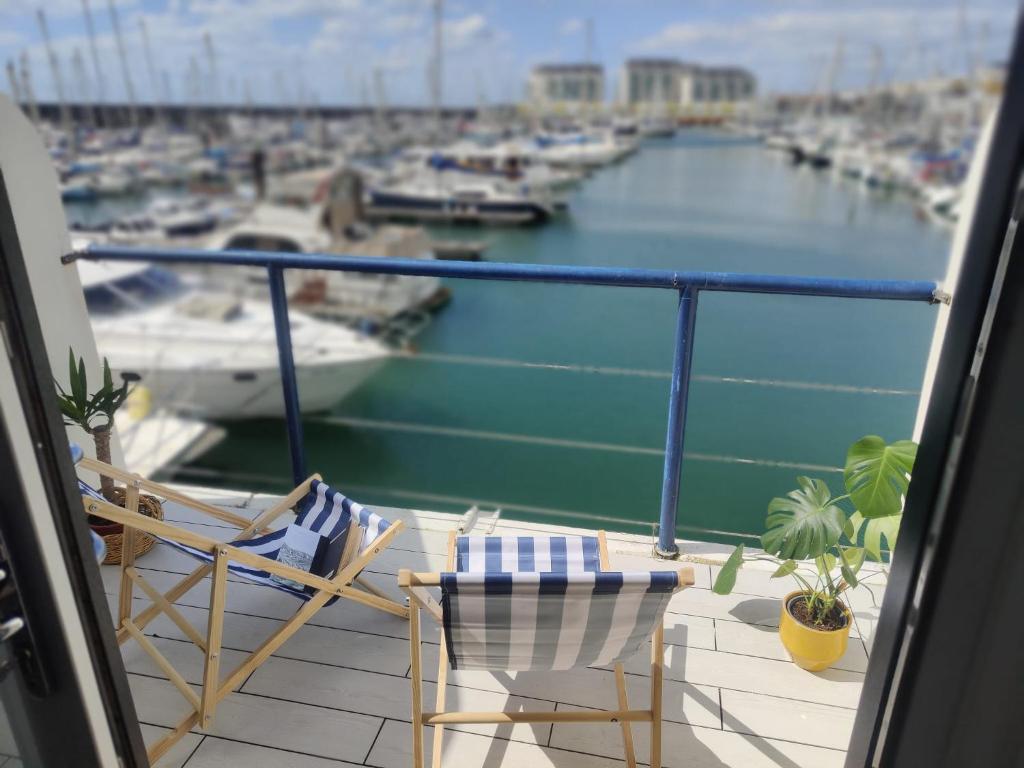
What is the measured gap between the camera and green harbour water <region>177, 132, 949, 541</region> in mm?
8516

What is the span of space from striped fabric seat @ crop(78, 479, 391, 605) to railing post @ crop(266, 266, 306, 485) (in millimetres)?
402

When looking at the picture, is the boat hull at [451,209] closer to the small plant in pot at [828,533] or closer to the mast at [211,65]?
the mast at [211,65]

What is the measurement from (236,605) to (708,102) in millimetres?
48669

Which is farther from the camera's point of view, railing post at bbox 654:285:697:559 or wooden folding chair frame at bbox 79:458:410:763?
railing post at bbox 654:285:697:559

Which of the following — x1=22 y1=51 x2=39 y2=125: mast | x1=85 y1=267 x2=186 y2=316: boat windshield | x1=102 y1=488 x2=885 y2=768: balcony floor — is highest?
x1=22 y1=51 x2=39 y2=125: mast

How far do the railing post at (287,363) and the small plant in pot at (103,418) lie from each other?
1.53ft

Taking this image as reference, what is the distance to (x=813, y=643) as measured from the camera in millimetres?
1895

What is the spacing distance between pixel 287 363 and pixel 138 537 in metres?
0.71

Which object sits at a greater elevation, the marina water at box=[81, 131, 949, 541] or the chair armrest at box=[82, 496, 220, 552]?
Answer: the chair armrest at box=[82, 496, 220, 552]

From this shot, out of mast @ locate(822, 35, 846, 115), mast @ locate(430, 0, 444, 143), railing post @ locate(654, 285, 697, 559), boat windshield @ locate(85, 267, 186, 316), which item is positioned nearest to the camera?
railing post @ locate(654, 285, 697, 559)

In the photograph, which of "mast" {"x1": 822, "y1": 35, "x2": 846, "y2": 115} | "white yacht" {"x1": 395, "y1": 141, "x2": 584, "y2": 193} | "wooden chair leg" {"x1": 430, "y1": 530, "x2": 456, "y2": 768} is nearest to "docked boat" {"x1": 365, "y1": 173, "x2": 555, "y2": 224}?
"white yacht" {"x1": 395, "y1": 141, "x2": 584, "y2": 193}

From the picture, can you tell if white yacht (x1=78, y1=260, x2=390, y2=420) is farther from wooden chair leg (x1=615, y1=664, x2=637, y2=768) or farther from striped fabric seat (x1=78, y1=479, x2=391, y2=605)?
wooden chair leg (x1=615, y1=664, x2=637, y2=768)

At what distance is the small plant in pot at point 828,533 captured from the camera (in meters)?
1.78

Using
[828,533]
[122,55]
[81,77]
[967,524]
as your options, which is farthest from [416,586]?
[122,55]
